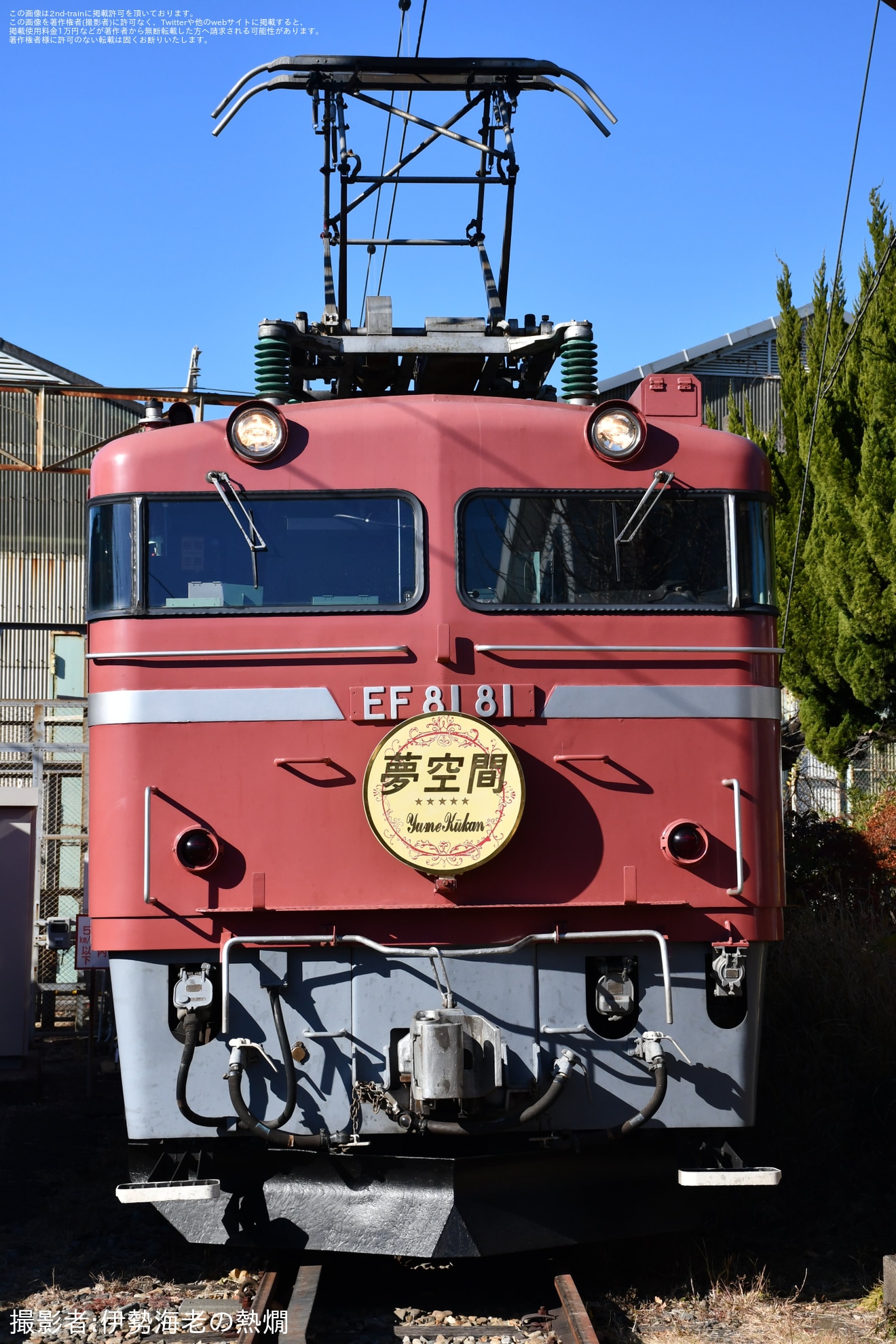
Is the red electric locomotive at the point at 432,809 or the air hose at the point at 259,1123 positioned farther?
the red electric locomotive at the point at 432,809

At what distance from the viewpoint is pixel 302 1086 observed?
211 inches

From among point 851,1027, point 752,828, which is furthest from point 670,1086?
point 851,1027

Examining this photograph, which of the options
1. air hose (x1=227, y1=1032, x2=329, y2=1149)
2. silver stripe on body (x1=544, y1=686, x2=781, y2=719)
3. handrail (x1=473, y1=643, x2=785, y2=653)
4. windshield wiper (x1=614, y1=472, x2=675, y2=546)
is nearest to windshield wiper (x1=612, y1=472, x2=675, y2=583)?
windshield wiper (x1=614, y1=472, x2=675, y2=546)

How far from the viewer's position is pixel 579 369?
6574 millimetres

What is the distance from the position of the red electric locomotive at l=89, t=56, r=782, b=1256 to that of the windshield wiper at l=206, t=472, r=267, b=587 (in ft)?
0.06

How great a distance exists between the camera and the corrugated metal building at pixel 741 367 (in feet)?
72.1

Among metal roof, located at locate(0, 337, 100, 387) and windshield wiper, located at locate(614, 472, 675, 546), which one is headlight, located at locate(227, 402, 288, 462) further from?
metal roof, located at locate(0, 337, 100, 387)

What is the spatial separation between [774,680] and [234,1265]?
3.61 metres

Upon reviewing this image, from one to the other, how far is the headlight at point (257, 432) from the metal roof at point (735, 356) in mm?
16743

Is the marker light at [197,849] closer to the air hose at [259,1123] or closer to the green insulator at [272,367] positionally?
the air hose at [259,1123]

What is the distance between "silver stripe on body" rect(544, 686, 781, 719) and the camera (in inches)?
223

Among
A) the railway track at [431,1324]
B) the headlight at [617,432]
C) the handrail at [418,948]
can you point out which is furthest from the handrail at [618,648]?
the railway track at [431,1324]

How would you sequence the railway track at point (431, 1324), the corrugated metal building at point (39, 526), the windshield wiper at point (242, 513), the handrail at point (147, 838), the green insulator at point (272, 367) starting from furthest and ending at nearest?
the corrugated metal building at point (39, 526), the green insulator at point (272, 367), the windshield wiper at point (242, 513), the handrail at point (147, 838), the railway track at point (431, 1324)

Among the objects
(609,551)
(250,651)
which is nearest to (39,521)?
(250,651)
